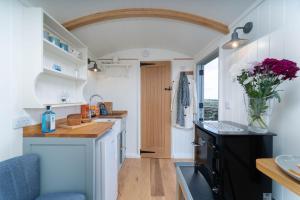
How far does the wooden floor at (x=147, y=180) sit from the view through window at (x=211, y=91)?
1.30m

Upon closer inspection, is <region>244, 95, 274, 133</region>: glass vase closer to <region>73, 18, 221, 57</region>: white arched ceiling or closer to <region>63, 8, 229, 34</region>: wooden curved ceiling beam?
<region>63, 8, 229, 34</region>: wooden curved ceiling beam

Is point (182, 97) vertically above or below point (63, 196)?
above

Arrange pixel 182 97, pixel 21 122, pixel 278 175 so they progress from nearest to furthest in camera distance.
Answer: pixel 278 175 < pixel 21 122 < pixel 182 97

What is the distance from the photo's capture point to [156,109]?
4.04m

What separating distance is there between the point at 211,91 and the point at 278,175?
8.25 ft

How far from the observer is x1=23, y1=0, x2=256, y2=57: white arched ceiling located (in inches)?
74.1

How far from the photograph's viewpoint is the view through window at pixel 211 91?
2959 mm

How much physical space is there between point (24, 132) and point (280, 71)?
82.9 inches

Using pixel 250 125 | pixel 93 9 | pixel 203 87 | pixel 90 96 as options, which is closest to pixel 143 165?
pixel 90 96

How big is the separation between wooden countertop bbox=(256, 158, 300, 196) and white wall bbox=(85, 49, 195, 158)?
9.79 ft

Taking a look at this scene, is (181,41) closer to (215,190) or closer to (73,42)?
(73,42)

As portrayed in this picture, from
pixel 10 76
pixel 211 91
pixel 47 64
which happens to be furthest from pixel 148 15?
pixel 211 91

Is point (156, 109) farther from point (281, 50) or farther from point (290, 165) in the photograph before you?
point (290, 165)

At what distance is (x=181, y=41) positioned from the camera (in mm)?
3158
